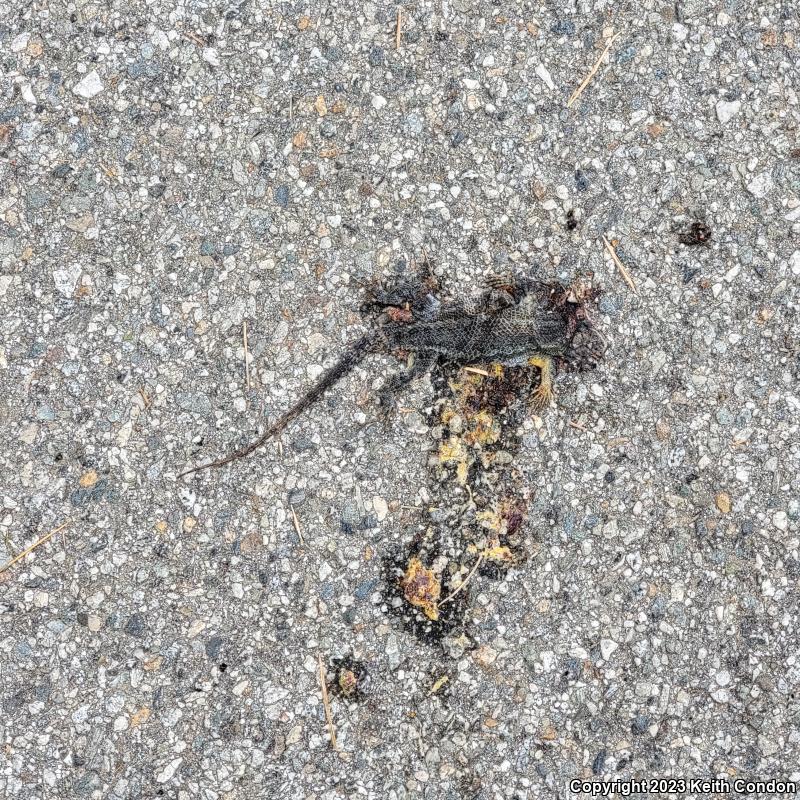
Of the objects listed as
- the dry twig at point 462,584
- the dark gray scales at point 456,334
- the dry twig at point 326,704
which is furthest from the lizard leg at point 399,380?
the dry twig at point 326,704

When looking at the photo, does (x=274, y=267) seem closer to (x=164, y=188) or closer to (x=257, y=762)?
(x=164, y=188)

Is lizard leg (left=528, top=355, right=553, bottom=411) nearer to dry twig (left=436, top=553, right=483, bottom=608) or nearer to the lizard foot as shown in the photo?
the lizard foot

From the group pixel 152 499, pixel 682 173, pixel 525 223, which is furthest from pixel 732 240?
pixel 152 499

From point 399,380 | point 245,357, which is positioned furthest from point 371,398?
point 245,357

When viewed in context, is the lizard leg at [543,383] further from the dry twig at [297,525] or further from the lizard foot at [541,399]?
the dry twig at [297,525]

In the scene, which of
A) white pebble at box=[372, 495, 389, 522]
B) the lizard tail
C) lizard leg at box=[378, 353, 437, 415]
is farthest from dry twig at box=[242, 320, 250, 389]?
white pebble at box=[372, 495, 389, 522]

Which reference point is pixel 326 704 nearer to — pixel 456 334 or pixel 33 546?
pixel 33 546
